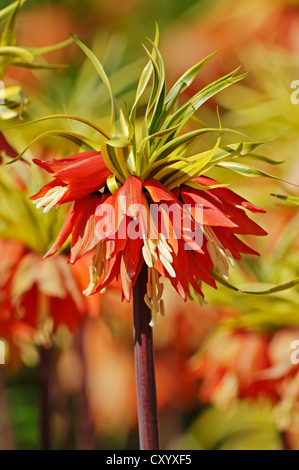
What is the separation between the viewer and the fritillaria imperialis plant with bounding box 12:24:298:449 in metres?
0.44

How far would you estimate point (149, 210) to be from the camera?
462mm

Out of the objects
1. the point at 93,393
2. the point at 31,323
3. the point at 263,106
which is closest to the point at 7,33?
the point at 31,323

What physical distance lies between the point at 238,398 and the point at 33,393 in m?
0.76

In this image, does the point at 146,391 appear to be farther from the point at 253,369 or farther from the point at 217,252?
the point at 253,369

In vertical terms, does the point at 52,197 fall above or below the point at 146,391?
above

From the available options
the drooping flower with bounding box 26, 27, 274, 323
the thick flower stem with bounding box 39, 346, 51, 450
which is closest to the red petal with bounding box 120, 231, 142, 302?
the drooping flower with bounding box 26, 27, 274, 323

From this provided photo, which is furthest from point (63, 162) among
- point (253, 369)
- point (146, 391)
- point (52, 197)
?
point (253, 369)

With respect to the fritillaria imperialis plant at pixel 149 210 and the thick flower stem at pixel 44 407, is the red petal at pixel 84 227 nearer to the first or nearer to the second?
the fritillaria imperialis plant at pixel 149 210

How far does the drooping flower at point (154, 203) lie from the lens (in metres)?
0.45

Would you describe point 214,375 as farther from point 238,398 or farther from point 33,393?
point 33,393

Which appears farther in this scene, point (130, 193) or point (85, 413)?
point (85, 413)

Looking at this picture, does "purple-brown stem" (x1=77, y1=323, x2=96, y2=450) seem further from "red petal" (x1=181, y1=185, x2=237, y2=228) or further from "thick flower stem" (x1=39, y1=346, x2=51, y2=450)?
"red petal" (x1=181, y1=185, x2=237, y2=228)

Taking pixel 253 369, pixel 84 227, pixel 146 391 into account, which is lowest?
pixel 146 391

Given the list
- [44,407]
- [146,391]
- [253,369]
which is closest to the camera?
[146,391]
